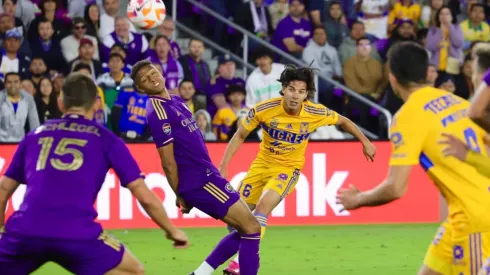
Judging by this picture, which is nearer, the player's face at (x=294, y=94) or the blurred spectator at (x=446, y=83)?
the player's face at (x=294, y=94)

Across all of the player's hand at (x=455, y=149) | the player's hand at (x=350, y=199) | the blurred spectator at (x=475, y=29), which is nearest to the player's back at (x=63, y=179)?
the player's hand at (x=350, y=199)

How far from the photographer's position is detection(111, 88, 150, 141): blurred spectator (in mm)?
14969

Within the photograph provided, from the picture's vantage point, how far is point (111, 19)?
16266 millimetres

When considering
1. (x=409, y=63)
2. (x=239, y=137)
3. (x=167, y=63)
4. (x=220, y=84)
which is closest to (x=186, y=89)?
(x=167, y=63)

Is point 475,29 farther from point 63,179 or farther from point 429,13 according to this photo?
point 63,179

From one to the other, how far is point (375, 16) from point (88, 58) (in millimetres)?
5785

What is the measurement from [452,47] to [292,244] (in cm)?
674

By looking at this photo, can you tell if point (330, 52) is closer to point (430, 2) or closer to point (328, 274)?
point (430, 2)

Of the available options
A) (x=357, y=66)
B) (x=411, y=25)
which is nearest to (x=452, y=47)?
(x=411, y=25)

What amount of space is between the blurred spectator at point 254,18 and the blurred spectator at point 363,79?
1609 mm

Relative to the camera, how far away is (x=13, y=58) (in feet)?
50.3

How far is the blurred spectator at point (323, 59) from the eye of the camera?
57.0 ft

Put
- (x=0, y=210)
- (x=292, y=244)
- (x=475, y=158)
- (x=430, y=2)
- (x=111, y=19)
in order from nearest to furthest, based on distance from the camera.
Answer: (x=475, y=158) < (x=0, y=210) < (x=292, y=244) < (x=111, y=19) < (x=430, y=2)

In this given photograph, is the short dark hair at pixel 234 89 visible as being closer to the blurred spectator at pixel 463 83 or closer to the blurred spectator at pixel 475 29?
the blurred spectator at pixel 463 83
